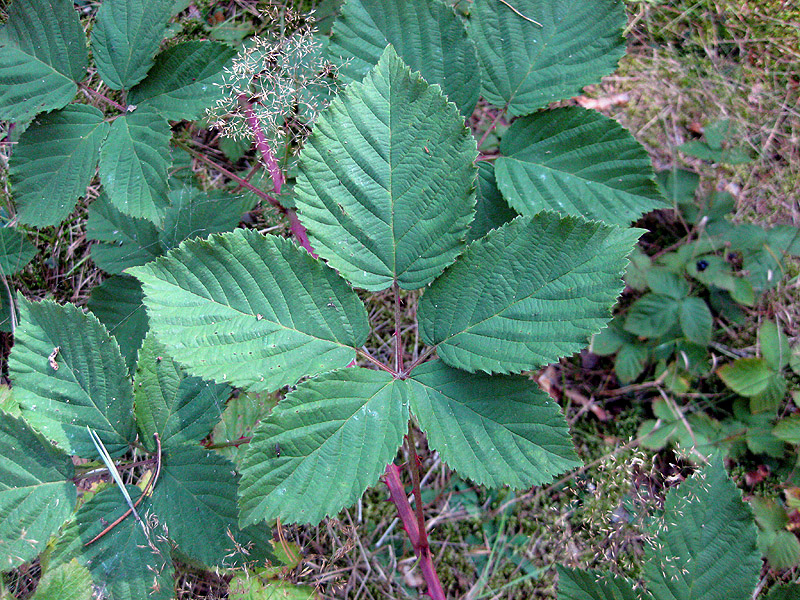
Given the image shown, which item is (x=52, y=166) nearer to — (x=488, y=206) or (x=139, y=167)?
(x=139, y=167)

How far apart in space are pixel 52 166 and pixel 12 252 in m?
0.63

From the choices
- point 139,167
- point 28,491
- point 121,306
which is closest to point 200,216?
point 139,167

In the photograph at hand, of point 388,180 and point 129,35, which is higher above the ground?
point 129,35

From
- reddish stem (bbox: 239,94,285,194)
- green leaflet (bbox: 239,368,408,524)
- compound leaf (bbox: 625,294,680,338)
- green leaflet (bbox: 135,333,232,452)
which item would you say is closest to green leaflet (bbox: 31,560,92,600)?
green leaflet (bbox: 135,333,232,452)

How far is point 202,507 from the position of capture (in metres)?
1.29

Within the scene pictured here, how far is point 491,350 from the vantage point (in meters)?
1.16

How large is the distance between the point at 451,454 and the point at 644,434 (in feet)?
4.53

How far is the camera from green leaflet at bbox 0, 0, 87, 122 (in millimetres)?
1511

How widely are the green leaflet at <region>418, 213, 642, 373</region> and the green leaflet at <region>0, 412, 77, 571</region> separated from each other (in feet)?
3.06

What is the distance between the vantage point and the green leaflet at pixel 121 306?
1680 mm

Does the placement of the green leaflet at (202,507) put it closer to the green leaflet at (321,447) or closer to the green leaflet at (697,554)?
the green leaflet at (321,447)

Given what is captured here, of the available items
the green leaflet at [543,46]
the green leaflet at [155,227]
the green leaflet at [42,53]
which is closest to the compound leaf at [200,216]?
the green leaflet at [155,227]

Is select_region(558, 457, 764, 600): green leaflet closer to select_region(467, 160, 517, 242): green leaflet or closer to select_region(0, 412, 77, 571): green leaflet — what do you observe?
select_region(467, 160, 517, 242): green leaflet

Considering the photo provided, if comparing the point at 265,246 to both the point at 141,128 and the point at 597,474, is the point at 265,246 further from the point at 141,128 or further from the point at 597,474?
the point at 597,474
